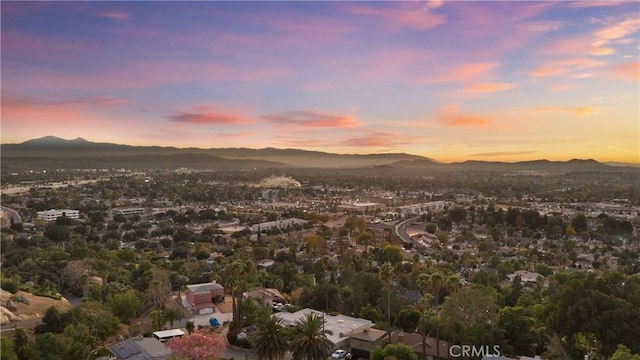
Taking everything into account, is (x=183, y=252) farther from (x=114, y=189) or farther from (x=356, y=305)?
(x=114, y=189)

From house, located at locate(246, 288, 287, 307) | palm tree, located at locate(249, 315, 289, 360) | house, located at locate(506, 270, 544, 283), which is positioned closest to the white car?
palm tree, located at locate(249, 315, 289, 360)

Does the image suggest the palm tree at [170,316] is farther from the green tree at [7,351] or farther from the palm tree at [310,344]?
the palm tree at [310,344]

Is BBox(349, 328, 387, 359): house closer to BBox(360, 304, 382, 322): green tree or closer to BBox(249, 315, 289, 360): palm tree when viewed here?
BBox(360, 304, 382, 322): green tree

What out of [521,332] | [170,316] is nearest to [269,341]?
[170,316]

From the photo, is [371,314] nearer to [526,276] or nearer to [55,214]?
[526,276]

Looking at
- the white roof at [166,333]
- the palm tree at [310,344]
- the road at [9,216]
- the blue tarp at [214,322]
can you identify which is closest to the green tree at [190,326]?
the white roof at [166,333]

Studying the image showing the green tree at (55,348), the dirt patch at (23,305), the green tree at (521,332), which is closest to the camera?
the green tree at (55,348)

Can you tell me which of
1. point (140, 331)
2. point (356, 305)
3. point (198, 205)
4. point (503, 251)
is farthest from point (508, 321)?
point (198, 205)
